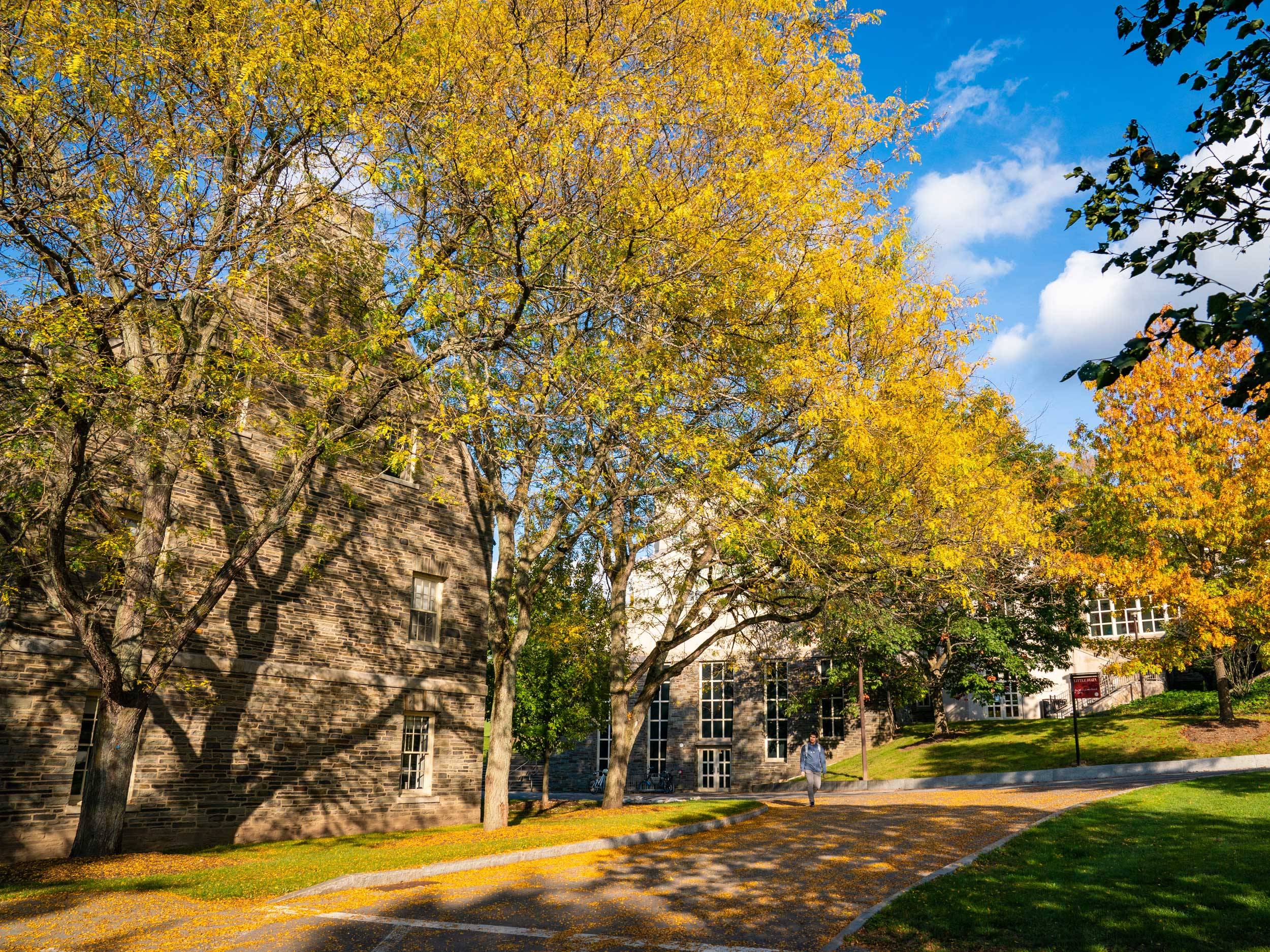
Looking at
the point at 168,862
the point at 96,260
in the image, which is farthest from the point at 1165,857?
the point at 96,260

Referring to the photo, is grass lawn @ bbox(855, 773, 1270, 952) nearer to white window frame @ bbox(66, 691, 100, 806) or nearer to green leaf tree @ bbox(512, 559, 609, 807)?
white window frame @ bbox(66, 691, 100, 806)

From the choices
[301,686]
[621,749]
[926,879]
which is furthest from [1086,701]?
[301,686]

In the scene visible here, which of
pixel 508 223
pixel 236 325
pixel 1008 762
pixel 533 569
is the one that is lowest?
pixel 1008 762

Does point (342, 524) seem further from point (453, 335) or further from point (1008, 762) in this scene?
point (1008, 762)

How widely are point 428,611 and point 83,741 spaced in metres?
7.95

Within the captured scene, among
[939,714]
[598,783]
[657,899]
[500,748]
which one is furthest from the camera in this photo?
[598,783]

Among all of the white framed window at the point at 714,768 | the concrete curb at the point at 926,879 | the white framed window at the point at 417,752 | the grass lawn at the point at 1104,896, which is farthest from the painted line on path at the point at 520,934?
the white framed window at the point at 714,768

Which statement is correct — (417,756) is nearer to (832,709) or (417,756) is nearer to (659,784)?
(659,784)

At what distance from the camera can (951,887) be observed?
913 centimetres

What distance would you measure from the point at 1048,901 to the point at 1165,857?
2969mm

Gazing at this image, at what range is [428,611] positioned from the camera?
21031mm

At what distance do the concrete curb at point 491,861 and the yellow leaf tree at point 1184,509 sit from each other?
13.8 metres

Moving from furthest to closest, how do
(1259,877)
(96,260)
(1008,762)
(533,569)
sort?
(1008,762) → (533,569) → (96,260) → (1259,877)

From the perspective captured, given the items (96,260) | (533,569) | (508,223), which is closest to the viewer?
(96,260)
